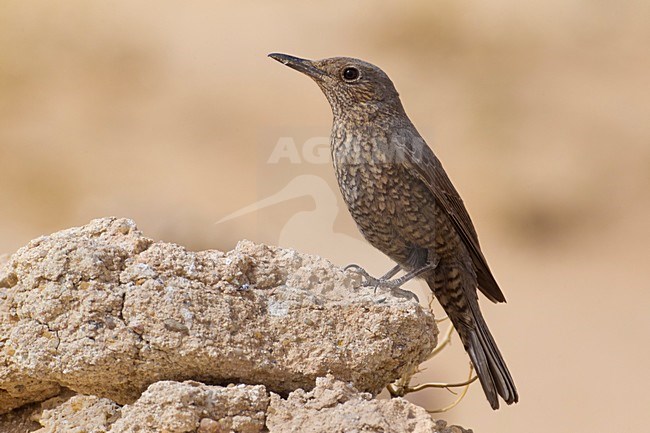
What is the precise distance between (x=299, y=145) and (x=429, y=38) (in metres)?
7.24

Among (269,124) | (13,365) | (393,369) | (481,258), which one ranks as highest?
(269,124)

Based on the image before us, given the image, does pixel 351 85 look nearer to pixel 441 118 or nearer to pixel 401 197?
pixel 401 197

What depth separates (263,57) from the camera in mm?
11953

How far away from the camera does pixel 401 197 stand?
5.01 metres

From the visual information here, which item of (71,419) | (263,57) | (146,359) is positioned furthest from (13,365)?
(263,57)

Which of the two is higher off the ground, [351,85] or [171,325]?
[351,85]

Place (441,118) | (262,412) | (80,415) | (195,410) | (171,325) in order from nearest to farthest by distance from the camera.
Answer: (195,410) < (262,412) < (171,325) < (80,415) < (441,118)

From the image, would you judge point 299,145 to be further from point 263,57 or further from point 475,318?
point 263,57

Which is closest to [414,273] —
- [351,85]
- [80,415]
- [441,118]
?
[351,85]

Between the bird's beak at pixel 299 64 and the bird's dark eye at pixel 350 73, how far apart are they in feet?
0.38

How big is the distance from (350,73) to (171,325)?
204 cm

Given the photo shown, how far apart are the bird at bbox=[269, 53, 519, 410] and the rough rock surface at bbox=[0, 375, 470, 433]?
1537mm

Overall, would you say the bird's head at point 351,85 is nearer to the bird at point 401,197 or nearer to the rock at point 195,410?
the bird at point 401,197

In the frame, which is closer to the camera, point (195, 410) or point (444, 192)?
point (195, 410)
